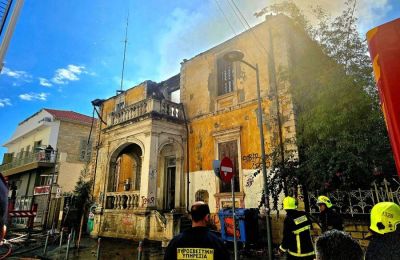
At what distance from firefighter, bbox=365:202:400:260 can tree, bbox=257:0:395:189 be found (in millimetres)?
5840

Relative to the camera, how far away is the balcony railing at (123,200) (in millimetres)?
13195

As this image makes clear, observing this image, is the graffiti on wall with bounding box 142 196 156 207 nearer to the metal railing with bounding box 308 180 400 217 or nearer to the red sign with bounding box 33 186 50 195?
A: the metal railing with bounding box 308 180 400 217

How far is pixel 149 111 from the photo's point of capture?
44.7ft

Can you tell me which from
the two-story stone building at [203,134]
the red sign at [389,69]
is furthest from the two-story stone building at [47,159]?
the red sign at [389,69]

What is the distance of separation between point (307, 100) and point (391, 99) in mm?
9927

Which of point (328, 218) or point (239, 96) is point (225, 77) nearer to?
point (239, 96)

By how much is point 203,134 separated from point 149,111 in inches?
124

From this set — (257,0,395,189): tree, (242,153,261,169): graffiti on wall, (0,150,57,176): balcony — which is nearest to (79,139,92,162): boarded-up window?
(0,150,57,176): balcony

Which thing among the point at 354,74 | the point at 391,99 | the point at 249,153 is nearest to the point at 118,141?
the point at 249,153

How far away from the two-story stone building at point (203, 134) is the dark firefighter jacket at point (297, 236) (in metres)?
6.20

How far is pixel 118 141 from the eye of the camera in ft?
49.7

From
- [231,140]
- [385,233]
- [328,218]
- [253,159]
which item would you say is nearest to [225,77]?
[231,140]

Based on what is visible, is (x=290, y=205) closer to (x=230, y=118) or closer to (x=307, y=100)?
(x=307, y=100)

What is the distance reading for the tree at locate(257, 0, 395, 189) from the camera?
292 inches
